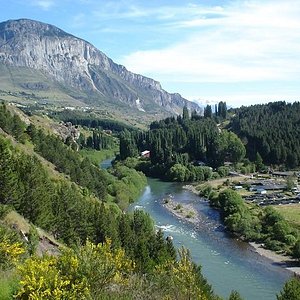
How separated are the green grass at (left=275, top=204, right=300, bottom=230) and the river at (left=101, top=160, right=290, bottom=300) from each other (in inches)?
486

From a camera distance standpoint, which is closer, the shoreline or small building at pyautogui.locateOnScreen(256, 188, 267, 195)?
the shoreline

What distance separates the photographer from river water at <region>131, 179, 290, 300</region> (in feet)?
173

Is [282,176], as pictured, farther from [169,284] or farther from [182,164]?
[169,284]

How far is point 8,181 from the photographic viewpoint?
138 ft

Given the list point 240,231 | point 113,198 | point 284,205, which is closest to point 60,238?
point 240,231

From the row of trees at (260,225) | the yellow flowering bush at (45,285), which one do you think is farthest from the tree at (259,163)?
the yellow flowering bush at (45,285)

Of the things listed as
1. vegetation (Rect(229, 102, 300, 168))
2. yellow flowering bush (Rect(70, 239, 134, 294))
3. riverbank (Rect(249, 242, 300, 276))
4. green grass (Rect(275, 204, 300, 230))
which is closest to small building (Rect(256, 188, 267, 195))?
green grass (Rect(275, 204, 300, 230))

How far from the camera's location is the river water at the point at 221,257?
173 feet

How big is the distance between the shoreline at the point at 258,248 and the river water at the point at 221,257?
0.92 meters

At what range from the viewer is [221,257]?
208 ft

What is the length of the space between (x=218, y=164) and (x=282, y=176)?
25.2 meters

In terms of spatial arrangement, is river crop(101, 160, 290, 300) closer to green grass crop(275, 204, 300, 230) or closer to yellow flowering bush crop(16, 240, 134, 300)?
green grass crop(275, 204, 300, 230)

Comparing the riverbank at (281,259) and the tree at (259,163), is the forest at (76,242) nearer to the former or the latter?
the riverbank at (281,259)

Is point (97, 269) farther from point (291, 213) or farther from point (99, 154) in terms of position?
point (99, 154)
